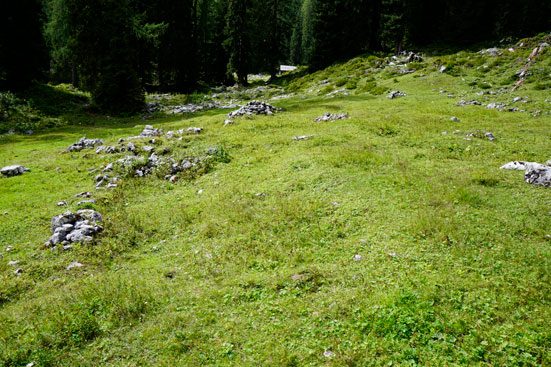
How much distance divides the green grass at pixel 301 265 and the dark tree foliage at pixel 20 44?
2406 cm

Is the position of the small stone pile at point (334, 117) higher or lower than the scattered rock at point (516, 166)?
Answer: higher

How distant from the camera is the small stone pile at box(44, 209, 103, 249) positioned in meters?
7.94

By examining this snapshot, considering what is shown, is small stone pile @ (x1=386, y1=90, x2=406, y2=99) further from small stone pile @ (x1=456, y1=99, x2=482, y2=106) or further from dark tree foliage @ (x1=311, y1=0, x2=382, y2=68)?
dark tree foliage @ (x1=311, y1=0, x2=382, y2=68)

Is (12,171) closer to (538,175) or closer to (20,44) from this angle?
(538,175)

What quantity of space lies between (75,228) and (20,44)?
3282 cm

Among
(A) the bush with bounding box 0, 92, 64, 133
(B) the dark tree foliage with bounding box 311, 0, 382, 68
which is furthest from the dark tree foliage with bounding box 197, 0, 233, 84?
(A) the bush with bounding box 0, 92, 64, 133

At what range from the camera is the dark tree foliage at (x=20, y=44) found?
93.6 feet

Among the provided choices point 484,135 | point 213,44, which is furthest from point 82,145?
point 213,44

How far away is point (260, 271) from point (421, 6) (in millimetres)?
51513

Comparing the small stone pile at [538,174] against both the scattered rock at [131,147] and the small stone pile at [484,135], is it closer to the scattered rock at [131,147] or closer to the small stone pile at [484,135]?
the small stone pile at [484,135]

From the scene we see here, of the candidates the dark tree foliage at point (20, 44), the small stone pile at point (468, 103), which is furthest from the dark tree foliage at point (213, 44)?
the small stone pile at point (468, 103)

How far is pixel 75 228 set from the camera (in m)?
8.35

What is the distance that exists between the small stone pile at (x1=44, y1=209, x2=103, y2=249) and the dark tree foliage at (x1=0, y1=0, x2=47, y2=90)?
96.0 ft

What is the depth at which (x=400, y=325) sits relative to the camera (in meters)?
4.68
